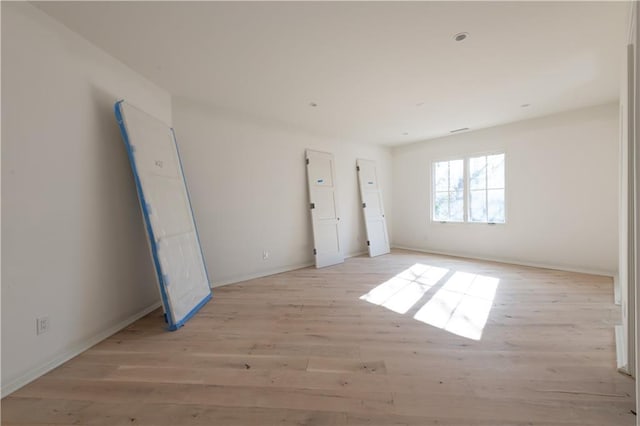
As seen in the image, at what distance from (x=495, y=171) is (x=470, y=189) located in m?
0.56

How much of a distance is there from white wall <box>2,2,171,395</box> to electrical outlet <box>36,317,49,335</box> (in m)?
0.04

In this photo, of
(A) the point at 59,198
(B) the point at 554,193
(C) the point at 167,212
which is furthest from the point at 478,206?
(A) the point at 59,198

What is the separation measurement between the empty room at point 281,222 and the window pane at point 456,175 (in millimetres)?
1035

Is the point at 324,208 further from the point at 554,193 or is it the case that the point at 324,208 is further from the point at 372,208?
the point at 554,193

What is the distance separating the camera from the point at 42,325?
1.80m

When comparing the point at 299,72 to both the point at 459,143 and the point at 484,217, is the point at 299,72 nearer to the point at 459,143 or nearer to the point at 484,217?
the point at 459,143

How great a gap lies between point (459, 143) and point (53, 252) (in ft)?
20.6

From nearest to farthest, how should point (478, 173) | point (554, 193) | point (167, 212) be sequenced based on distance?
point (167, 212) < point (554, 193) < point (478, 173)

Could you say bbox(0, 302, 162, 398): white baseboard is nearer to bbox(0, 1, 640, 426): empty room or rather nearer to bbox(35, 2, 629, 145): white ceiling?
bbox(0, 1, 640, 426): empty room

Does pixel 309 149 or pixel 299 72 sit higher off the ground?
pixel 299 72

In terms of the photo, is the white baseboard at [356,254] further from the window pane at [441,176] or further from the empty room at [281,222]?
the window pane at [441,176]

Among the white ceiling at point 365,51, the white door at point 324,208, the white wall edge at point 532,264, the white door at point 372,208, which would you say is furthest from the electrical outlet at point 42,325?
the white wall edge at point 532,264

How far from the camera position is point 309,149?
488 centimetres

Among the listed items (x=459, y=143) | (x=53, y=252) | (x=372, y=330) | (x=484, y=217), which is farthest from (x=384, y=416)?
(x=459, y=143)
